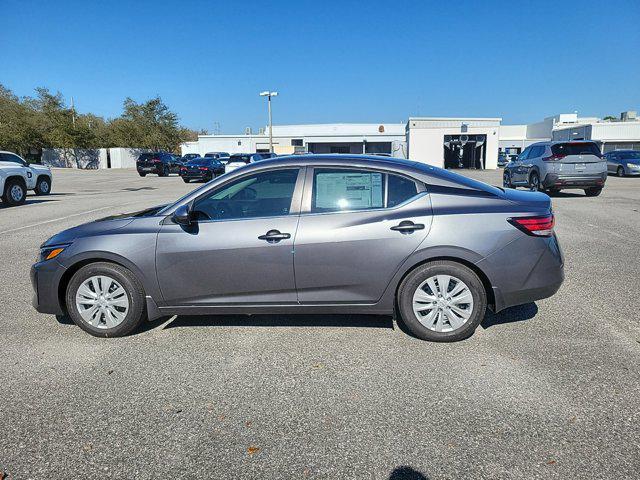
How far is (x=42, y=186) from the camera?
59.3 feet

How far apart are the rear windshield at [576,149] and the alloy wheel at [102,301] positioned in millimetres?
14173

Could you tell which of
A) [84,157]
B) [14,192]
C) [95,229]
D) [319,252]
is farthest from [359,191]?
[84,157]

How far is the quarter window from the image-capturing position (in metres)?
3.99

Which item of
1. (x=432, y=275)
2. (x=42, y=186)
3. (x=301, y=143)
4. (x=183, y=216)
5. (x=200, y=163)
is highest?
(x=301, y=143)

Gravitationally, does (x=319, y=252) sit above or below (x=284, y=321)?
above

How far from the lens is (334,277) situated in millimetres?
3844

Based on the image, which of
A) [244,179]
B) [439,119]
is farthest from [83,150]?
[244,179]

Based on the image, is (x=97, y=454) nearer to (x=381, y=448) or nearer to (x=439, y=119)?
(x=381, y=448)

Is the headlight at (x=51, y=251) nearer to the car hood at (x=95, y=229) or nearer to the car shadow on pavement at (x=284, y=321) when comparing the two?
the car hood at (x=95, y=229)

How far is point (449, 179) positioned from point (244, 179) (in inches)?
72.0

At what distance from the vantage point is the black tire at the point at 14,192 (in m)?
14.7

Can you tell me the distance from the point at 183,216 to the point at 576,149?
46.9 feet

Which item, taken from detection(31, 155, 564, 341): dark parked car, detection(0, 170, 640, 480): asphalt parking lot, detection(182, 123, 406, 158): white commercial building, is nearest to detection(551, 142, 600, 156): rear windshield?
detection(0, 170, 640, 480): asphalt parking lot

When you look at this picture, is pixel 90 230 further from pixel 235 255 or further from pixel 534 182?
pixel 534 182
